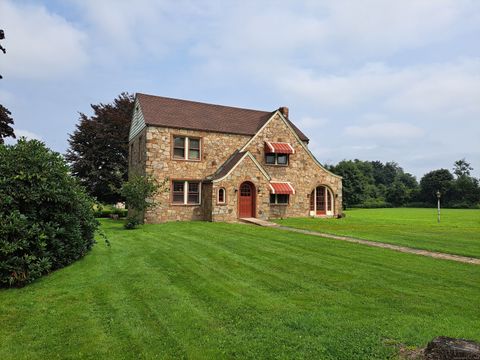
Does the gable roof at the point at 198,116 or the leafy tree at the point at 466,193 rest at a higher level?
the gable roof at the point at 198,116

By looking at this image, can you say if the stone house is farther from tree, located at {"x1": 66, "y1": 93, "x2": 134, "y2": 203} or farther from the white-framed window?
tree, located at {"x1": 66, "y1": 93, "x2": 134, "y2": 203}

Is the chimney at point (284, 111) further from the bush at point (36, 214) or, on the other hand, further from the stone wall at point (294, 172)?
the bush at point (36, 214)

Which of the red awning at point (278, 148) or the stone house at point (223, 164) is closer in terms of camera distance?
the stone house at point (223, 164)

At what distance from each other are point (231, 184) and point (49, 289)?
55.6 ft

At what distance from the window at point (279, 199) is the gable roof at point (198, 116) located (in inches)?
213

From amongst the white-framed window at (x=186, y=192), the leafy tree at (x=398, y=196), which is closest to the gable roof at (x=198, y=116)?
the white-framed window at (x=186, y=192)

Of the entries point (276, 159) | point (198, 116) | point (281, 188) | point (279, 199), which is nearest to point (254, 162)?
point (281, 188)

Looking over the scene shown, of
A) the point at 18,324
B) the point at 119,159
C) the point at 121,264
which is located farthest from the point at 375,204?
the point at 18,324

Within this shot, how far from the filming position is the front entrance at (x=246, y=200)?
25.1 meters

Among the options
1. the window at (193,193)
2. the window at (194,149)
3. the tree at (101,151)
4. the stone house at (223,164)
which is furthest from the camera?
the tree at (101,151)

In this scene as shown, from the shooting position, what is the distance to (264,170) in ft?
85.3

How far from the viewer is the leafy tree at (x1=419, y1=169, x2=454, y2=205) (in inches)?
2549

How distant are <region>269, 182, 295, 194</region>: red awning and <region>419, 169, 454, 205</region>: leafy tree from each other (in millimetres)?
49129

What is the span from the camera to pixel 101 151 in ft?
117
